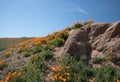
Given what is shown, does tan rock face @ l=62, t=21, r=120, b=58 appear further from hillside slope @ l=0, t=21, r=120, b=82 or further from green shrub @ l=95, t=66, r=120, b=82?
green shrub @ l=95, t=66, r=120, b=82

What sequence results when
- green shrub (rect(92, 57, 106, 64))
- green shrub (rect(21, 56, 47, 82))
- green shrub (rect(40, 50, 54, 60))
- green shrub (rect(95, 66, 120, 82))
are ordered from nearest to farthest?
green shrub (rect(95, 66, 120, 82)), green shrub (rect(21, 56, 47, 82)), green shrub (rect(92, 57, 106, 64)), green shrub (rect(40, 50, 54, 60))

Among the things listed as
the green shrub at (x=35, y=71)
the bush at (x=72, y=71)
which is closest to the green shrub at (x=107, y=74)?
the bush at (x=72, y=71)

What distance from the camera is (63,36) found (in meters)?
13.5

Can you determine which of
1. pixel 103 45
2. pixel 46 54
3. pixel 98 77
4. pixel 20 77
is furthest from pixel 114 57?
pixel 20 77

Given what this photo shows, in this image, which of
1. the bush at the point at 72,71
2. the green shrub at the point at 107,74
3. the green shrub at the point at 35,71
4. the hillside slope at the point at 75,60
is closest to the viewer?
the green shrub at the point at 107,74

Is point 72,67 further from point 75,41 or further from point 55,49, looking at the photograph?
point 55,49

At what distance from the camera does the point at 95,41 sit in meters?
12.2

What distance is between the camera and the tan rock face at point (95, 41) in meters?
11.5

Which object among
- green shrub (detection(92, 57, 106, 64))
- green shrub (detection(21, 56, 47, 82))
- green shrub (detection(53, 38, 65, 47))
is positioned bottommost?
green shrub (detection(21, 56, 47, 82))

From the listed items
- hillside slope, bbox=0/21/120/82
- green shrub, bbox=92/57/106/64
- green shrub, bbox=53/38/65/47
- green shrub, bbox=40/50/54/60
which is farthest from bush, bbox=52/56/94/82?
green shrub, bbox=53/38/65/47

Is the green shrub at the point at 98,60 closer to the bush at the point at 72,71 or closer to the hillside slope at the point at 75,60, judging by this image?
the hillside slope at the point at 75,60

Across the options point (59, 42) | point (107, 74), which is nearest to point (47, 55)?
point (59, 42)

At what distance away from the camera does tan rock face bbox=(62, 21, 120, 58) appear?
11.5 meters

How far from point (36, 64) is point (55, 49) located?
2058 millimetres
